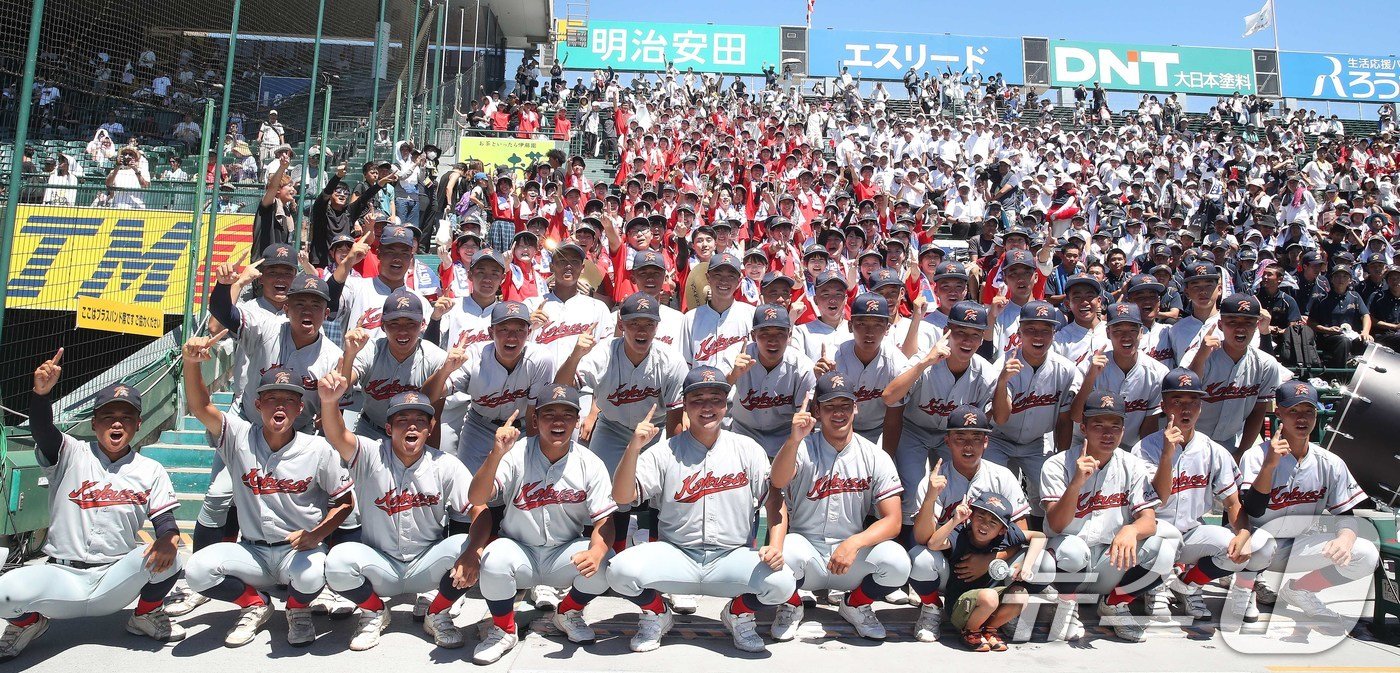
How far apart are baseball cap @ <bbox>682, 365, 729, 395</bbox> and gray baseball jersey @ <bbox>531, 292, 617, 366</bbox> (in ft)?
4.91

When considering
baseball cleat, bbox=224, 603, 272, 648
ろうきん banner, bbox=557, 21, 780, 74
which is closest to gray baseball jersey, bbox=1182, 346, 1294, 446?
baseball cleat, bbox=224, 603, 272, 648

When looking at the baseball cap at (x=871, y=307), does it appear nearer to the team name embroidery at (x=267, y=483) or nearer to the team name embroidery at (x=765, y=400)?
the team name embroidery at (x=765, y=400)

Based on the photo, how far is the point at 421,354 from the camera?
5.70 metres

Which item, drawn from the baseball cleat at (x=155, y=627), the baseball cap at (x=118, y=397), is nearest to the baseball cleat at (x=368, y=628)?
the baseball cleat at (x=155, y=627)

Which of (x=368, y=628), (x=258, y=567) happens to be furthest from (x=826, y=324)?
(x=258, y=567)

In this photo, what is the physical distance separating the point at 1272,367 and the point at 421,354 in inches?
232

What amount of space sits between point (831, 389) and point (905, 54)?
3228 cm

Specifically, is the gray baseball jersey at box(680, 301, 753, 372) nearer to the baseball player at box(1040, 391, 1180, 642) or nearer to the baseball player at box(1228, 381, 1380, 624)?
the baseball player at box(1040, 391, 1180, 642)

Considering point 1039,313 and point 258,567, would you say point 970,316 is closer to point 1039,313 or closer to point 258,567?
point 1039,313

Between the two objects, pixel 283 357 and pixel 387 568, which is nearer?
pixel 387 568

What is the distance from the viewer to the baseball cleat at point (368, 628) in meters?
4.77

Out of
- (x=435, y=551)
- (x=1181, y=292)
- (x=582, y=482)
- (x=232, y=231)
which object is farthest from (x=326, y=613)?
(x=1181, y=292)

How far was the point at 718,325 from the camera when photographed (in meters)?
6.37

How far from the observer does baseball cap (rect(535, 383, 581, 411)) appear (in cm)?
495
